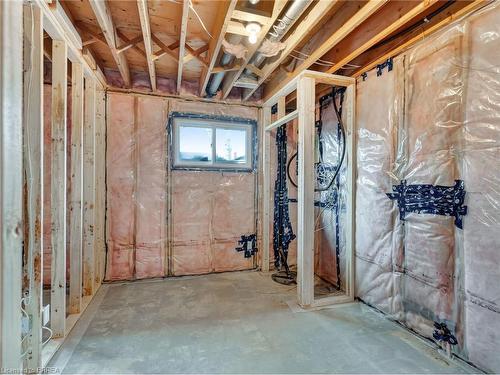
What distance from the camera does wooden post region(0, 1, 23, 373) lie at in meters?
1.06

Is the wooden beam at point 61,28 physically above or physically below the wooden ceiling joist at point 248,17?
below

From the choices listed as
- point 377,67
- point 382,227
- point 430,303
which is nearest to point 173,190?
point 382,227

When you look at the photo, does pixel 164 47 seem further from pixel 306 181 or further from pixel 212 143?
pixel 306 181

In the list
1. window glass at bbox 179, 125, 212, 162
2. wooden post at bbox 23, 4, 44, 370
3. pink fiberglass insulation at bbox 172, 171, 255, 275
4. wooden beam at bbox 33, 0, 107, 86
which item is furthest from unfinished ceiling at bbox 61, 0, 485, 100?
pink fiberglass insulation at bbox 172, 171, 255, 275

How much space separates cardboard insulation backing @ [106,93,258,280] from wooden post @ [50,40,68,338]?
130cm

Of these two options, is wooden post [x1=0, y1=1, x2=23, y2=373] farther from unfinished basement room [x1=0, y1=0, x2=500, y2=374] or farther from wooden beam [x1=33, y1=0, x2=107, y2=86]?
wooden beam [x1=33, y1=0, x2=107, y2=86]

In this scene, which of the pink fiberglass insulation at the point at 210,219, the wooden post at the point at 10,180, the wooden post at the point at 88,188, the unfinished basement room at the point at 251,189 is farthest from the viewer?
the pink fiberglass insulation at the point at 210,219

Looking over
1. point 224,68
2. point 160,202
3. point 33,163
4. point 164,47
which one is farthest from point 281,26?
point 160,202

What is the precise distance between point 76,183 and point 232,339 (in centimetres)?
195

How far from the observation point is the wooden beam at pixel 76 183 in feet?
7.72

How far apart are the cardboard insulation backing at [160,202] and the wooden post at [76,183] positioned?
89 centimetres

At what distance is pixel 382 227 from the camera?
248 centimetres

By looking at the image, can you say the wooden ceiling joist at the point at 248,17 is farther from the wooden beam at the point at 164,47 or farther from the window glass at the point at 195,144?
the window glass at the point at 195,144

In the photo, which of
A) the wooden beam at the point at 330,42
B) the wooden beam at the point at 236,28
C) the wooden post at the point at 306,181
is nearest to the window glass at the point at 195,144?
the wooden beam at the point at 330,42
